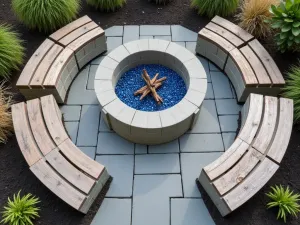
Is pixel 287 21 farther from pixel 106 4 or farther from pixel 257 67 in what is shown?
pixel 106 4

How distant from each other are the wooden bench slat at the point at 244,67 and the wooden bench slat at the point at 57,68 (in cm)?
289

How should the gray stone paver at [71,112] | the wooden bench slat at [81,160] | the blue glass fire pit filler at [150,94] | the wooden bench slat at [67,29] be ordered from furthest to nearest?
the wooden bench slat at [67,29] → the gray stone paver at [71,112] → the blue glass fire pit filler at [150,94] → the wooden bench slat at [81,160]

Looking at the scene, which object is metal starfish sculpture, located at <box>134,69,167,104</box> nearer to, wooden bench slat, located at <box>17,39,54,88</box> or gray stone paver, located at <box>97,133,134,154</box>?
gray stone paver, located at <box>97,133,134,154</box>

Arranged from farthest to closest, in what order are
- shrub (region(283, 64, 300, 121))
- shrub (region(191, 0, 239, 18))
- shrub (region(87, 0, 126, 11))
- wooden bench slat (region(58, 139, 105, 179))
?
shrub (region(87, 0, 126, 11)) → shrub (region(191, 0, 239, 18)) → shrub (region(283, 64, 300, 121)) → wooden bench slat (region(58, 139, 105, 179))

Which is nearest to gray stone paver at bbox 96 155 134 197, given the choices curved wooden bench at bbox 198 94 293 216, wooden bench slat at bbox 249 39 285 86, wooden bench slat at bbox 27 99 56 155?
wooden bench slat at bbox 27 99 56 155

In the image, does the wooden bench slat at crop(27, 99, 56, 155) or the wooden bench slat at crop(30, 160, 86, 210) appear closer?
the wooden bench slat at crop(30, 160, 86, 210)

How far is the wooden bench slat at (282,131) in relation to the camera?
3.97 m

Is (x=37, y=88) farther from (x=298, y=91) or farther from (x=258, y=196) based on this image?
(x=298, y=91)

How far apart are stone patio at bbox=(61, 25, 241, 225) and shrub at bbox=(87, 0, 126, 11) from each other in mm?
1508

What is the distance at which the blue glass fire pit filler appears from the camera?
15.6ft

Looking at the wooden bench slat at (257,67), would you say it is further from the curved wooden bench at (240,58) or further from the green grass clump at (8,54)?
the green grass clump at (8,54)

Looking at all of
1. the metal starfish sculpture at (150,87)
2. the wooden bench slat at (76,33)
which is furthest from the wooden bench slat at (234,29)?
the wooden bench slat at (76,33)

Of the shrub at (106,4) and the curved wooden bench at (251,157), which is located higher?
the shrub at (106,4)

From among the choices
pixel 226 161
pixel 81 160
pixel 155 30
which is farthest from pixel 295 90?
pixel 81 160
